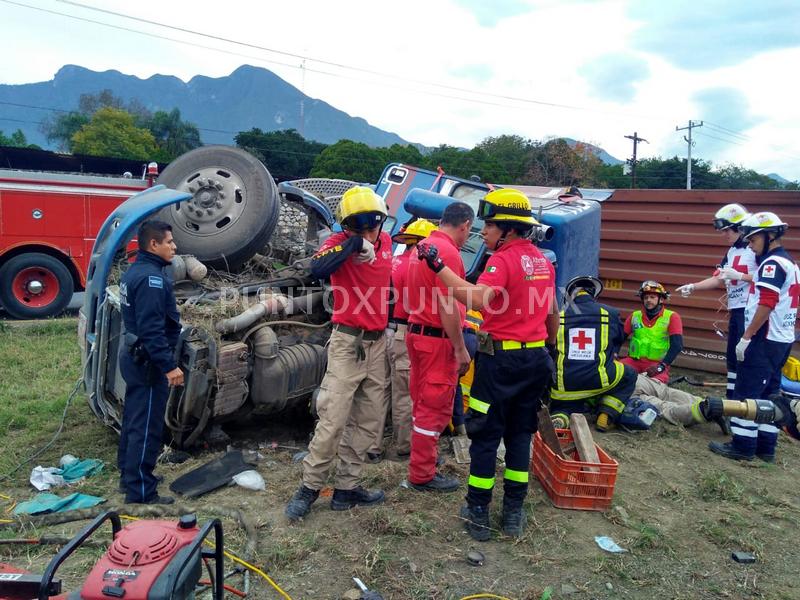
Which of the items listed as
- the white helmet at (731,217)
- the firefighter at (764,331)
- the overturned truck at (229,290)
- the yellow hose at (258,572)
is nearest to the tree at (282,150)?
the overturned truck at (229,290)

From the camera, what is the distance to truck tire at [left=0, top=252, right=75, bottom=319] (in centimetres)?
959

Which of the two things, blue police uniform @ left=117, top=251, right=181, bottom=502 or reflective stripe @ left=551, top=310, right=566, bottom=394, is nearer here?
blue police uniform @ left=117, top=251, right=181, bottom=502

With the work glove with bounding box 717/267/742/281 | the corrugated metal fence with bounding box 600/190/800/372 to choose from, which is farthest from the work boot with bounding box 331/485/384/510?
the corrugated metal fence with bounding box 600/190/800/372

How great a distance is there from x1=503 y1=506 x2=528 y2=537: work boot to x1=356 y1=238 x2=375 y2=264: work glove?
1574mm

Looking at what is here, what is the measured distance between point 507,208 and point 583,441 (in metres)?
1.63

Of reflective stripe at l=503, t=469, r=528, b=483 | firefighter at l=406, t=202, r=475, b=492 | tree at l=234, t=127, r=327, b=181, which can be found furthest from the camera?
tree at l=234, t=127, r=327, b=181

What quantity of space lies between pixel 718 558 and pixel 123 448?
11.2 feet

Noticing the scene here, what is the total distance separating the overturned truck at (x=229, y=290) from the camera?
4.12 m

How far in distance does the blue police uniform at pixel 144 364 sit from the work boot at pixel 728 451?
13.4 feet

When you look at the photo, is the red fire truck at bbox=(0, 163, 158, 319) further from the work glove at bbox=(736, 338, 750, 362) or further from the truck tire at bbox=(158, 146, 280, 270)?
the work glove at bbox=(736, 338, 750, 362)

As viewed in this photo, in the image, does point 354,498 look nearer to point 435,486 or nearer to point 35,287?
point 435,486

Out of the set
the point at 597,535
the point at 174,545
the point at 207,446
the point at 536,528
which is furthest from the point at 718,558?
the point at 207,446

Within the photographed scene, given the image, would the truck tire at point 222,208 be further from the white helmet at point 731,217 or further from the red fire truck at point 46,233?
the red fire truck at point 46,233

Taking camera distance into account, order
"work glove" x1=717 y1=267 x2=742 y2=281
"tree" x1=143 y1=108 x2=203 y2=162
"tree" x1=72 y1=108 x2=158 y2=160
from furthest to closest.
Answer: "tree" x1=143 y1=108 x2=203 y2=162
"tree" x1=72 y1=108 x2=158 y2=160
"work glove" x1=717 y1=267 x2=742 y2=281
